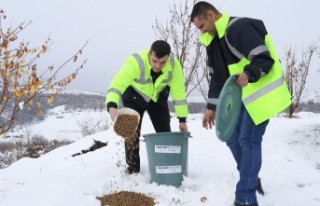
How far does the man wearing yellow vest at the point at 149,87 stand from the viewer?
3877mm

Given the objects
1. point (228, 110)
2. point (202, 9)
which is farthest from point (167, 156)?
point (202, 9)

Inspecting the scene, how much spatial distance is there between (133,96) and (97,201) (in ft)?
4.08

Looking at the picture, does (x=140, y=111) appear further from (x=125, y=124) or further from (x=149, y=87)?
(x=125, y=124)

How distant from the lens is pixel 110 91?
3.90m

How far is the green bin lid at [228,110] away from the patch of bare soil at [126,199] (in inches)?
39.3

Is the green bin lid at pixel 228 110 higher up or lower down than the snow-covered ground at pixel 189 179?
higher up

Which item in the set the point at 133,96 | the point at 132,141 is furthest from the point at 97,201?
the point at 133,96

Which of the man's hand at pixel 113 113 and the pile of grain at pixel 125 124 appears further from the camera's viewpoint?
the pile of grain at pixel 125 124

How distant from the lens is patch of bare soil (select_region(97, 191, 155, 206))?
3569mm

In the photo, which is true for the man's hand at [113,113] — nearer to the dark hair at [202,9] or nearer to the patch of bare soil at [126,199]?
the patch of bare soil at [126,199]

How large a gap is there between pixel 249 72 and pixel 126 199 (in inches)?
67.2

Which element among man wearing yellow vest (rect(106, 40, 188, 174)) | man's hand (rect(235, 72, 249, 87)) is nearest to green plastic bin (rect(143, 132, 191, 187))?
man wearing yellow vest (rect(106, 40, 188, 174))

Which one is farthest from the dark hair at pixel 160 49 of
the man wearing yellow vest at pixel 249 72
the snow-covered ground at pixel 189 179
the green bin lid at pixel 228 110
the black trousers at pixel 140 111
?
the snow-covered ground at pixel 189 179

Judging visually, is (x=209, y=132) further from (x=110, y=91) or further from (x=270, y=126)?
(x=110, y=91)
